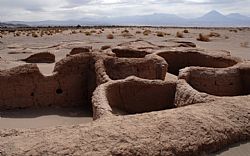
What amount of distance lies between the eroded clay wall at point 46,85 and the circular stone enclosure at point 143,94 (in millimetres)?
2757

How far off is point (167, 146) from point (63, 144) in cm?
155

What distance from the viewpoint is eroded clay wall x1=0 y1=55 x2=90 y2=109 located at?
11750 mm

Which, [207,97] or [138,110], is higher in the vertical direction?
[207,97]

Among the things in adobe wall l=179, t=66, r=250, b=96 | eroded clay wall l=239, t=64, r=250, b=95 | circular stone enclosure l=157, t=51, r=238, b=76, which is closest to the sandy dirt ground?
adobe wall l=179, t=66, r=250, b=96

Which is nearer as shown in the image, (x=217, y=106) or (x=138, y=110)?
(x=217, y=106)

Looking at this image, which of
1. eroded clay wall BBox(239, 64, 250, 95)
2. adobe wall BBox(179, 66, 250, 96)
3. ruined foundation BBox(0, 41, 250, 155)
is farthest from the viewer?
eroded clay wall BBox(239, 64, 250, 95)

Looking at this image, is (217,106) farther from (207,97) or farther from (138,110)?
(138,110)

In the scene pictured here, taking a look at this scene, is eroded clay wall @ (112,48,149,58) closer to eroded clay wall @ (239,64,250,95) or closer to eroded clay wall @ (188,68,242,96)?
eroded clay wall @ (188,68,242,96)

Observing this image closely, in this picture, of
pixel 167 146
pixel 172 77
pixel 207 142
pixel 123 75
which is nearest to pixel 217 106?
pixel 207 142

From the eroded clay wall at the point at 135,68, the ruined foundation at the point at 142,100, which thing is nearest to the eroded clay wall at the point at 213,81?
the ruined foundation at the point at 142,100

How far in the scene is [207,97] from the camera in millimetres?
8227

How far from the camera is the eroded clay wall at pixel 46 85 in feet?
38.5

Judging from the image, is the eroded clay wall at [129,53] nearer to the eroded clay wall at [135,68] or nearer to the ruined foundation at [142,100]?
the ruined foundation at [142,100]

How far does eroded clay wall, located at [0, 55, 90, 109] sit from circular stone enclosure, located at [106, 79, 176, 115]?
2.76 meters
